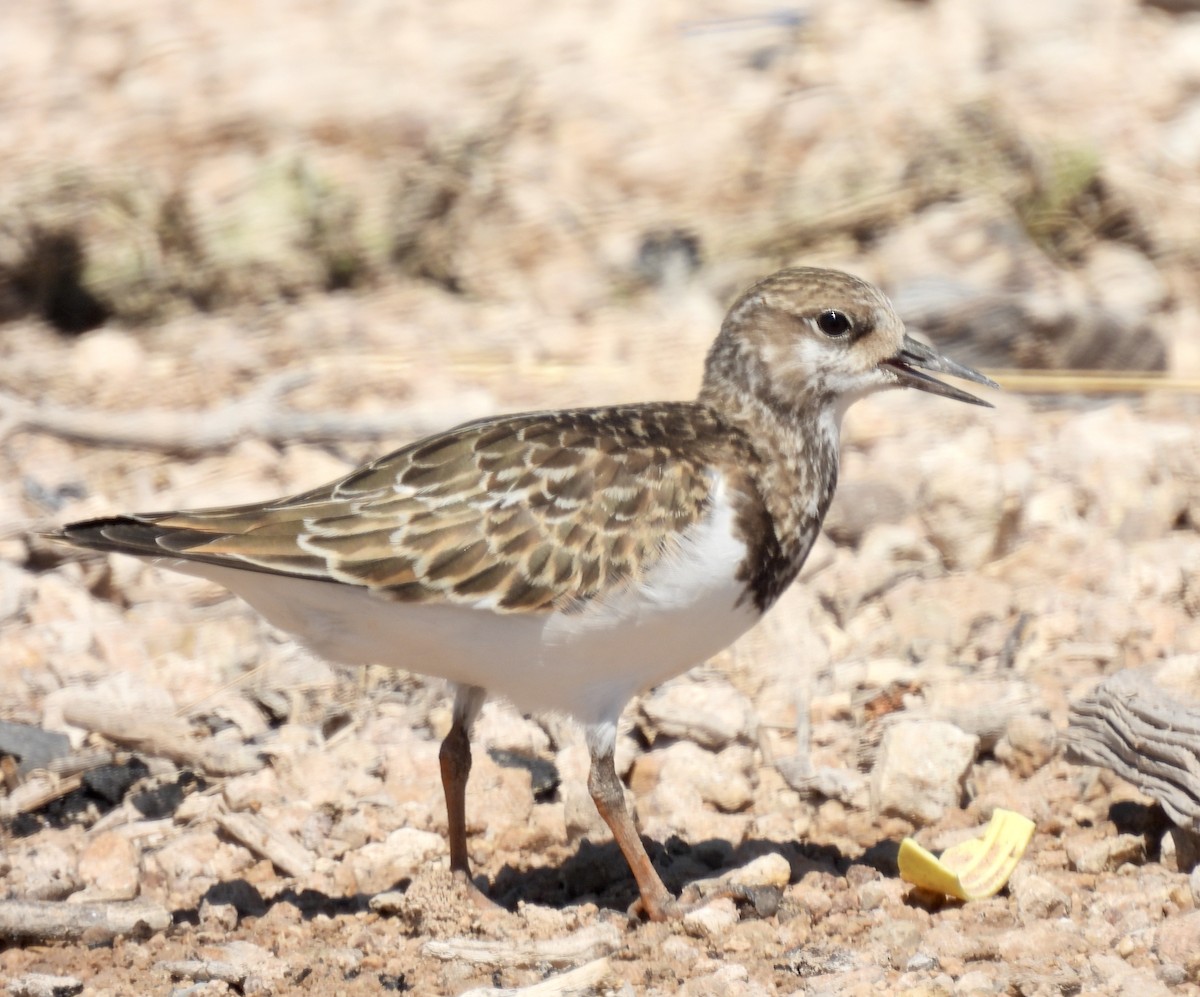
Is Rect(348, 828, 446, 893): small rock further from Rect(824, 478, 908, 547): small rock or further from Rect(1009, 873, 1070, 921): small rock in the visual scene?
Rect(824, 478, 908, 547): small rock

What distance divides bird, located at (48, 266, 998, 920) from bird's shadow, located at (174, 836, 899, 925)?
0.23 m

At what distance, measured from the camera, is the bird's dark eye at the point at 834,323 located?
4548mm

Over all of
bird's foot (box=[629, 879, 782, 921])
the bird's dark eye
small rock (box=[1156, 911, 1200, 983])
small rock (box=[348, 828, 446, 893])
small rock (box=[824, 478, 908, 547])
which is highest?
the bird's dark eye

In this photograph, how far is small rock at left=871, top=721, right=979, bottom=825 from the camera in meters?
4.55

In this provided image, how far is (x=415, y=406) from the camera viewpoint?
680cm

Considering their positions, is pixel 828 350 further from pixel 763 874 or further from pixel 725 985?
pixel 725 985

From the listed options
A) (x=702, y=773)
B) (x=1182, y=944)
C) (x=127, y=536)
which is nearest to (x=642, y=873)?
(x=702, y=773)

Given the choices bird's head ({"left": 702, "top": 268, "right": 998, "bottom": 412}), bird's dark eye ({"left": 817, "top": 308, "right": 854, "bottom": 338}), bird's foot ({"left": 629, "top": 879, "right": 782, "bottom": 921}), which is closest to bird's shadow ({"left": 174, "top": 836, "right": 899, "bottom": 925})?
bird's foot ({"left": 629, "top": 879, "right": 782, "bottom": 921})

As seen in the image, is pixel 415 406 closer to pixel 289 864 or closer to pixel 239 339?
pixel 239 339

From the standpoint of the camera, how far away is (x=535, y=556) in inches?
161

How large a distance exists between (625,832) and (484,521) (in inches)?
33.9

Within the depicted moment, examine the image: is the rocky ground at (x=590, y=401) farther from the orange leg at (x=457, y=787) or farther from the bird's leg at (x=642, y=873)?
the orange leg at (x=457, y=787)

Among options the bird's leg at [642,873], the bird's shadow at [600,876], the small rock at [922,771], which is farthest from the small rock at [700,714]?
the bird's leg at [642,873]

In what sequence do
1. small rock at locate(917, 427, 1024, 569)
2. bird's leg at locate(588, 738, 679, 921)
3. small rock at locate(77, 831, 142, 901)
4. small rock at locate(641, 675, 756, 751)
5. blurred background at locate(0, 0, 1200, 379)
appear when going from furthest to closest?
blurred background at locate(0, 0, 1200, 379) → small rock at locate(917, 427, 1024, 569) → small rock at locate(641, 675, 756, 751) → small rock at locate(77, 831, 142, 901) → bird's leg at locate(588, 738, 679, 921)
